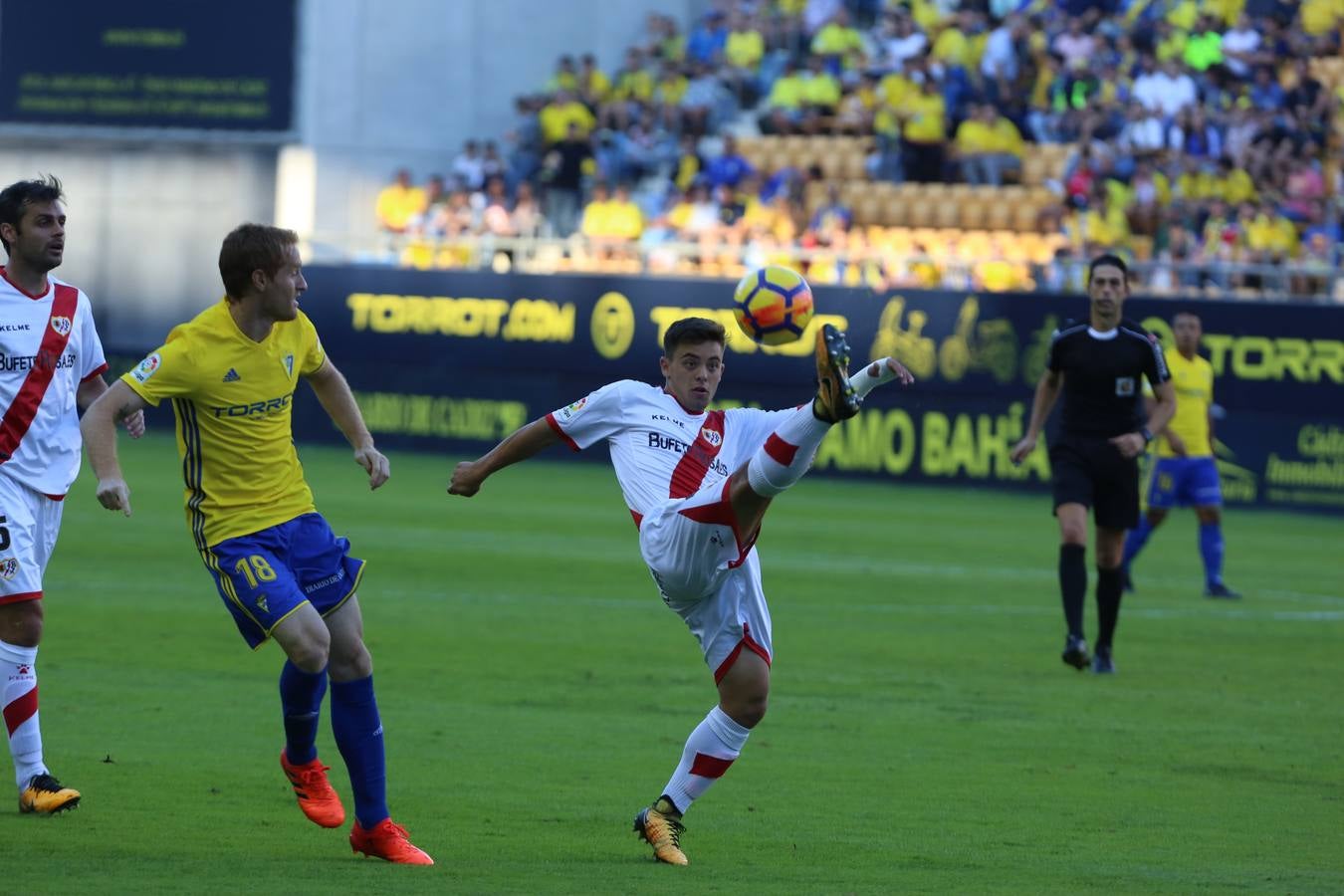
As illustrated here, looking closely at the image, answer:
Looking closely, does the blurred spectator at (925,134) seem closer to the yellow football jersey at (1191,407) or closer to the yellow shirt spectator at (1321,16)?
the yellow shirt spectator at (1321,16)

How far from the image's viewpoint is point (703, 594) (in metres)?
7.25

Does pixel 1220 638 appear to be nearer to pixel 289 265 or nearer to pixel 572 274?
pixel 289 265

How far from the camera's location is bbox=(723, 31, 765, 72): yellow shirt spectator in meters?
34.1

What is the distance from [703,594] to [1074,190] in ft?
69.8

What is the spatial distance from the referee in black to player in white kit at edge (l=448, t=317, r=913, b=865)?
507 cm

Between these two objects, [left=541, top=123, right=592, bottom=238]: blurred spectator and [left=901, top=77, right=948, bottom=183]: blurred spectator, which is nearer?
[left=901, top=77, right=948, bottom=183]: blurred spectator

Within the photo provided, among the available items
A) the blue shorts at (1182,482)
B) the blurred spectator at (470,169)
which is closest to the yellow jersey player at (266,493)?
the blue shorts at (1182,482)

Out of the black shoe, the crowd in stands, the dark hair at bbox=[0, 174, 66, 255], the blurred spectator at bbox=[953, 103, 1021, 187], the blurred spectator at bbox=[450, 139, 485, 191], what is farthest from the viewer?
the blurred spectator at bbox=[450, 139, 485, 191]

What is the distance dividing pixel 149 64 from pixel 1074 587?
27.1m

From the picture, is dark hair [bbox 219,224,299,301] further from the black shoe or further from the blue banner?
the blue banner

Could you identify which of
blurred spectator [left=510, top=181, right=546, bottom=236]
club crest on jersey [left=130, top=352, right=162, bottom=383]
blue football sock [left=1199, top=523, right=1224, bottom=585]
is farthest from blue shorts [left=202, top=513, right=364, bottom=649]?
blurred spectator [left=510, top=181, right=546, bottom=236]

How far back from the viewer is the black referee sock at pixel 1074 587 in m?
12.1

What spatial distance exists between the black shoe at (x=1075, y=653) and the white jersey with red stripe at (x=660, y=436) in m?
4.90

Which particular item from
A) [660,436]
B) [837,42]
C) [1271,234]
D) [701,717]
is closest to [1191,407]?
[701,717]
